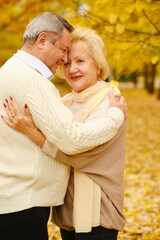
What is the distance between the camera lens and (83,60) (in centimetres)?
235

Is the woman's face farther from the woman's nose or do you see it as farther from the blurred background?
the blurred background

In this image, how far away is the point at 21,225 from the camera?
6.59 ft

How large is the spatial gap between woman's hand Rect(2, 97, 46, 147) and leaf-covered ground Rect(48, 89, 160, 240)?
266cm

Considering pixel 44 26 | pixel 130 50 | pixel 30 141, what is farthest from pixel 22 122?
pixel 130 50

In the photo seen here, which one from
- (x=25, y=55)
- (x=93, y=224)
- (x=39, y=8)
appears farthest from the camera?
(x=39, y=8)

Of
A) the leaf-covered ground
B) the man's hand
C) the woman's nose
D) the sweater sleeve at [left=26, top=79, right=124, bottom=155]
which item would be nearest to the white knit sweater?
the sweater sleeve at [left=26, top=79, right=124, bottom=155]

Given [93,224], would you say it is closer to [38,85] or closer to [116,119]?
[116,119]

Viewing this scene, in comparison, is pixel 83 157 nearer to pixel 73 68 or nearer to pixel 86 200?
pixel 86 200

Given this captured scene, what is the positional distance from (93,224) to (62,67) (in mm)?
1208

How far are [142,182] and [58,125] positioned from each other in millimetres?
4969

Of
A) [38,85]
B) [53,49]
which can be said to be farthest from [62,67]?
[38,85]

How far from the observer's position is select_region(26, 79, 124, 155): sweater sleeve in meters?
1.89

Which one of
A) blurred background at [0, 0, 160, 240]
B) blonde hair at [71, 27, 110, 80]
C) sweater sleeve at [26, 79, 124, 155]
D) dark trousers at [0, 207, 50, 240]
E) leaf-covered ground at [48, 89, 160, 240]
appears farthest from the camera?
leaf-covered ground at [48, 89, 160, 240]

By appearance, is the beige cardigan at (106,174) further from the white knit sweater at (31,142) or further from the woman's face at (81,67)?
the woman's face at (81,67)
